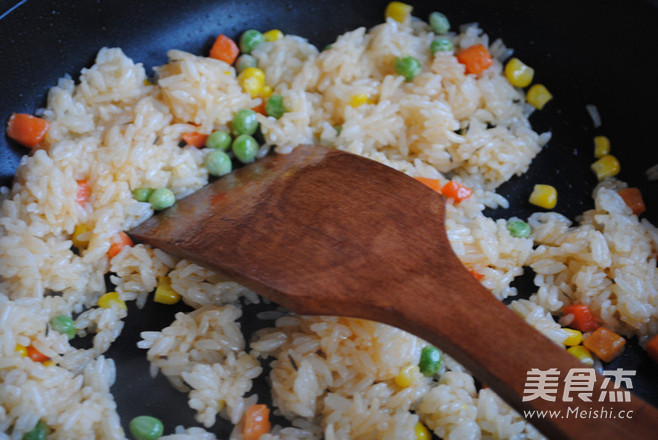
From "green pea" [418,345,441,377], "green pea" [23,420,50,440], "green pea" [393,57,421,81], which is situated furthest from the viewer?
"green pea" [393,57,421,81]

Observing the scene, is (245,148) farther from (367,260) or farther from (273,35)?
(367,260)

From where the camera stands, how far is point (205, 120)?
131 inches

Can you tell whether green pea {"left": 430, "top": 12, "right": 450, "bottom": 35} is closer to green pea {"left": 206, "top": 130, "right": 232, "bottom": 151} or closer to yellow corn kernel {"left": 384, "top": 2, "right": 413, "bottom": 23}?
yellow corn kernel {"left": 384, "top": 2, "right": 413, "bottom": 23}

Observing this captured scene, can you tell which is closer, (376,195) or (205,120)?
(376,195)

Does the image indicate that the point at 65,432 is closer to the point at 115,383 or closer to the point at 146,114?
the point at 115,383

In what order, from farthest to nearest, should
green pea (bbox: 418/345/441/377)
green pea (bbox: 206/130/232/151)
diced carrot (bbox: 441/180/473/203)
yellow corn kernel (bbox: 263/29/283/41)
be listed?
yellow corn kernel (bbox: 263/29/283/41)
green pea (bbox: 206/130/232/151)
diced carrot (bbox: 441/180/473/203)
green pea (bbox: 418/345/441/377)

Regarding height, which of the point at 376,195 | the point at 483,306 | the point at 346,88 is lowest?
the point at 483,306

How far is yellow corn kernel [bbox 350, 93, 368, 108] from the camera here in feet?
11.0

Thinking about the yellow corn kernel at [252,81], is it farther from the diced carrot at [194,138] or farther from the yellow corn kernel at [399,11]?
the yellow corn kernel at [399,11]

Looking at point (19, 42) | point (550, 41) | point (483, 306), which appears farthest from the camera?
point (550, 41)

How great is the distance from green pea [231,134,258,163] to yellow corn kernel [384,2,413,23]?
1236 mm

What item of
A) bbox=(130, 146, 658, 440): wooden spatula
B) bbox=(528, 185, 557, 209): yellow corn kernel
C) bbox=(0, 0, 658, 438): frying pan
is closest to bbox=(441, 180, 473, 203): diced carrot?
bbox=(0, 0, 658, 438): frying pan

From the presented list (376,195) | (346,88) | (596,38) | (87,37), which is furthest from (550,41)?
(87,37)

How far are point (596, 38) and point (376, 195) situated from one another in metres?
1.78
